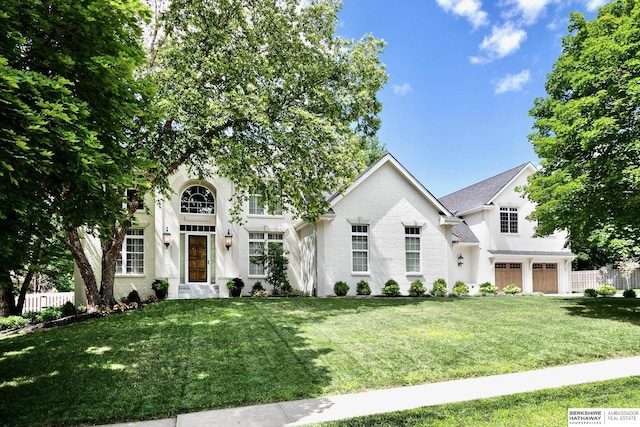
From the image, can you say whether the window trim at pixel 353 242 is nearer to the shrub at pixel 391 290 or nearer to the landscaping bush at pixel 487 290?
the shrub at pixel 391 290

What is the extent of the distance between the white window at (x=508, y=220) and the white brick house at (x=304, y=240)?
686 cm

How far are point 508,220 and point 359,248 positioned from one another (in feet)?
38.4

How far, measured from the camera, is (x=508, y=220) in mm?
26250

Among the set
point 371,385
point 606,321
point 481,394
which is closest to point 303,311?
point 371,385

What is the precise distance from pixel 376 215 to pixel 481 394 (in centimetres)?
1425

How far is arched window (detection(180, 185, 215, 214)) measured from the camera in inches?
813

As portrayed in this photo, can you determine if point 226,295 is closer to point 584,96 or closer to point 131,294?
point 131,294

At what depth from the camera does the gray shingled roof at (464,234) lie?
25489 millimetres

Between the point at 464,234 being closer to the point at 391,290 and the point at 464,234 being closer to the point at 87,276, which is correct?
the point at 391,290

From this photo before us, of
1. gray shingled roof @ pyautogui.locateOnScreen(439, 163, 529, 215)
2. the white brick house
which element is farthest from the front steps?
gray shingled roof @ pyautogui.locateOnScreen(439, 163, 529, 215)

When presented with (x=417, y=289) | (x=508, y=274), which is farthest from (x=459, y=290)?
(x=508, y=274)

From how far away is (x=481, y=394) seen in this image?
6172mm

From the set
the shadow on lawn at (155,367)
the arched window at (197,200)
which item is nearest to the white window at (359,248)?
the arched window at (197,200)

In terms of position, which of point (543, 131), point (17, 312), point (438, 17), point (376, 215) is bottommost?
point (17, 312)
